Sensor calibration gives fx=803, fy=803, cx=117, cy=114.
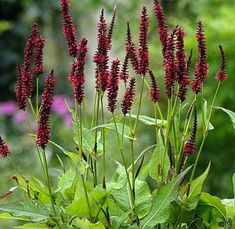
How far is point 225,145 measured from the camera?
5.34 meters

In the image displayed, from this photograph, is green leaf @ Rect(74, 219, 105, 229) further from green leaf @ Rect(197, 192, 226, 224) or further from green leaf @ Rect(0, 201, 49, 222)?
green leaf @ Rect(197, 192, 226, 224)

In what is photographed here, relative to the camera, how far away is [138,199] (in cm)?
154

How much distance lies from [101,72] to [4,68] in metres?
8.73

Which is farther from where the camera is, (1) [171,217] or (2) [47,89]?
(1) [171,217]

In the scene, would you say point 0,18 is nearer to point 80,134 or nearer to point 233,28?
point 233,28

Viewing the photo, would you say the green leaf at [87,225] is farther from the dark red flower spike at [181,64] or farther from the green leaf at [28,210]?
the dark red flower spike at [181,64]

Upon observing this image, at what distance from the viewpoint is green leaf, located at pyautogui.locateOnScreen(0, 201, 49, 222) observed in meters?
1.49

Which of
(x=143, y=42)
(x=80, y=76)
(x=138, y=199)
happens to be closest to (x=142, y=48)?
(x=143, y=42)

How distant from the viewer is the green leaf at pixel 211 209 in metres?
1.56

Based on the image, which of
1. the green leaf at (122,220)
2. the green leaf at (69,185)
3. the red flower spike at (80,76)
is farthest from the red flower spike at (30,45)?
the green leaf at (122,220)

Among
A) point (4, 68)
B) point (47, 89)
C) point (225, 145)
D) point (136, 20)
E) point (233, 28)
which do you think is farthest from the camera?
point (4, 68)

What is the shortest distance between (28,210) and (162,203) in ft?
0.83

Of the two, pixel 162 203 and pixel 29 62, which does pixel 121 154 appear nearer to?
pixel 162 203

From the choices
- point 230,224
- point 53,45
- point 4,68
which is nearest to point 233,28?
point 230,224
